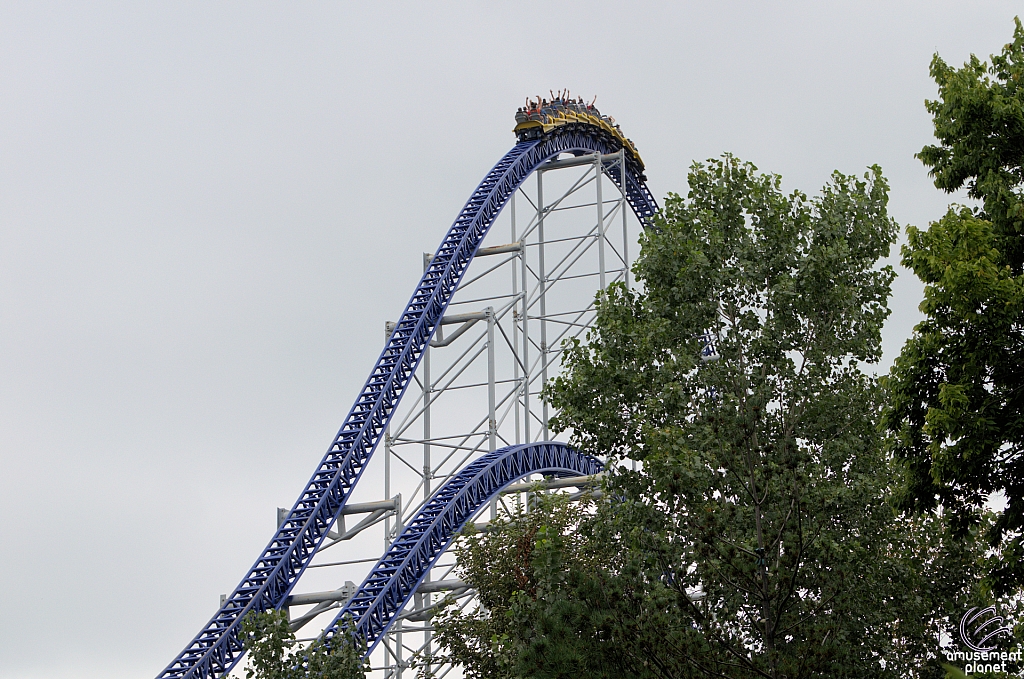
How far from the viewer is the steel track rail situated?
23.0 m

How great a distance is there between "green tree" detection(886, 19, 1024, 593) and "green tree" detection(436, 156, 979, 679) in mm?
1131

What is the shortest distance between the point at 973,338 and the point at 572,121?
22.9m

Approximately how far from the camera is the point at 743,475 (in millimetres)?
11875

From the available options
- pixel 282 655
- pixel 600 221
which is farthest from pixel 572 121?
pixel 282 655

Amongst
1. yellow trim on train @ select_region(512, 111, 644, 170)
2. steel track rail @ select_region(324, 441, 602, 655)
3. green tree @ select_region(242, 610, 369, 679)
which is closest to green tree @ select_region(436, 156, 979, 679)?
green tree @ select_region(242, 610, 369, 679)

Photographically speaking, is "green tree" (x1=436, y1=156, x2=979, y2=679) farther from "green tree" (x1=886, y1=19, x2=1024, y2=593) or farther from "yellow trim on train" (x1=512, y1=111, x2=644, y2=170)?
"yellow trim on train" (x1=512, y1=111, x2=644, y2=170)

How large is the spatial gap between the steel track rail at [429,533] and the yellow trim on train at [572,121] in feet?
23.8

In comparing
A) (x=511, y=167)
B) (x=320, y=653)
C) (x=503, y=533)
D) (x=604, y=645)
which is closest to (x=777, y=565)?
(x=604, y=645)

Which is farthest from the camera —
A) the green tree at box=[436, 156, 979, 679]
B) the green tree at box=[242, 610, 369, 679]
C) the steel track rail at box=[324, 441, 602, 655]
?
the steel track rail at box=[324, 441, 602, 655]

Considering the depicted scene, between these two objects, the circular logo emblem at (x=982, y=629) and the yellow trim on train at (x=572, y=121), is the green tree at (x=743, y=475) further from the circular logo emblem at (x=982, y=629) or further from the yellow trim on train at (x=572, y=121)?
the yellow trim on train at (x=572, y=121)

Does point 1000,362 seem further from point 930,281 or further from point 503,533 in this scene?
point 503,533

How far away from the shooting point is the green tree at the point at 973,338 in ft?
29.9

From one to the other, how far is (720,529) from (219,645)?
42.0 feet

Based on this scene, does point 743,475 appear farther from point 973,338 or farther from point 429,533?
point 429,533
